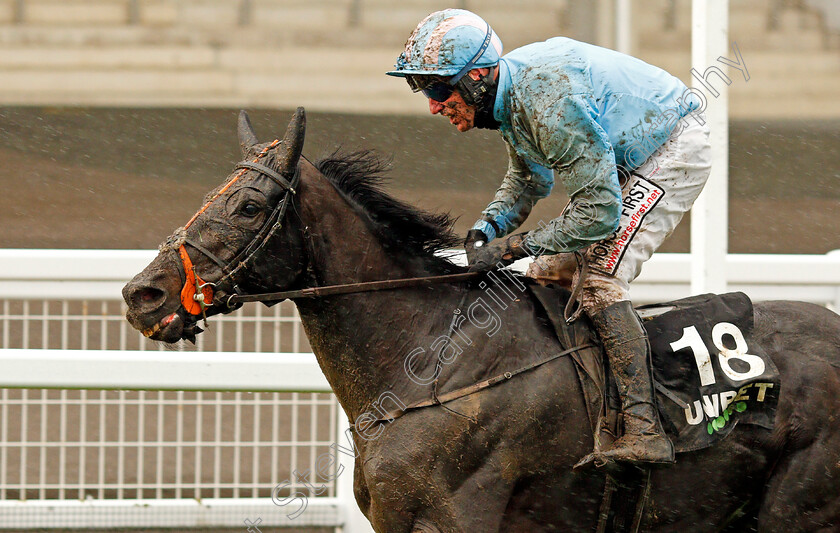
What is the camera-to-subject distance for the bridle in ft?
8.72

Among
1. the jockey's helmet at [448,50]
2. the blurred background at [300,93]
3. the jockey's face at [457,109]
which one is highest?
the jockey's helmet at [448,50]

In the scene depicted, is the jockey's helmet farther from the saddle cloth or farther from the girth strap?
the saddle cloth

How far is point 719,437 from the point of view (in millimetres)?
2838

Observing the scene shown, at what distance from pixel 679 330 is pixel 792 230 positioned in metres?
11.8

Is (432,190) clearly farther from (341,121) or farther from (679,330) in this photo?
(679,330)

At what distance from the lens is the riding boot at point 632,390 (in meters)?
2.71

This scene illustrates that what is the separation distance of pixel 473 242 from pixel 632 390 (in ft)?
2.17

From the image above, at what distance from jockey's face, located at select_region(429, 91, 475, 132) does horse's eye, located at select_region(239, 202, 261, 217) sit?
1.98ft

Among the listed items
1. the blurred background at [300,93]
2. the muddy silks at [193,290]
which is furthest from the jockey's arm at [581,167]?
the blurred background at [300,93]

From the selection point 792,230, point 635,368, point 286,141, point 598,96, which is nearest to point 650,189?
point 598,96

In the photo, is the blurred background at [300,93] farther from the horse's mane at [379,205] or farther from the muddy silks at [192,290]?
the muddy silks at [192,290]

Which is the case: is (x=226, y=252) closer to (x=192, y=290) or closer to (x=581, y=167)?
(x=192, y=290)

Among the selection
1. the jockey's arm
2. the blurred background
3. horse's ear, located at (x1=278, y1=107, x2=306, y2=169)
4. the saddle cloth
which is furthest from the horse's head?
the blurred background

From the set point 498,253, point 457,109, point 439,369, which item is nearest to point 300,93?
point 457,109
